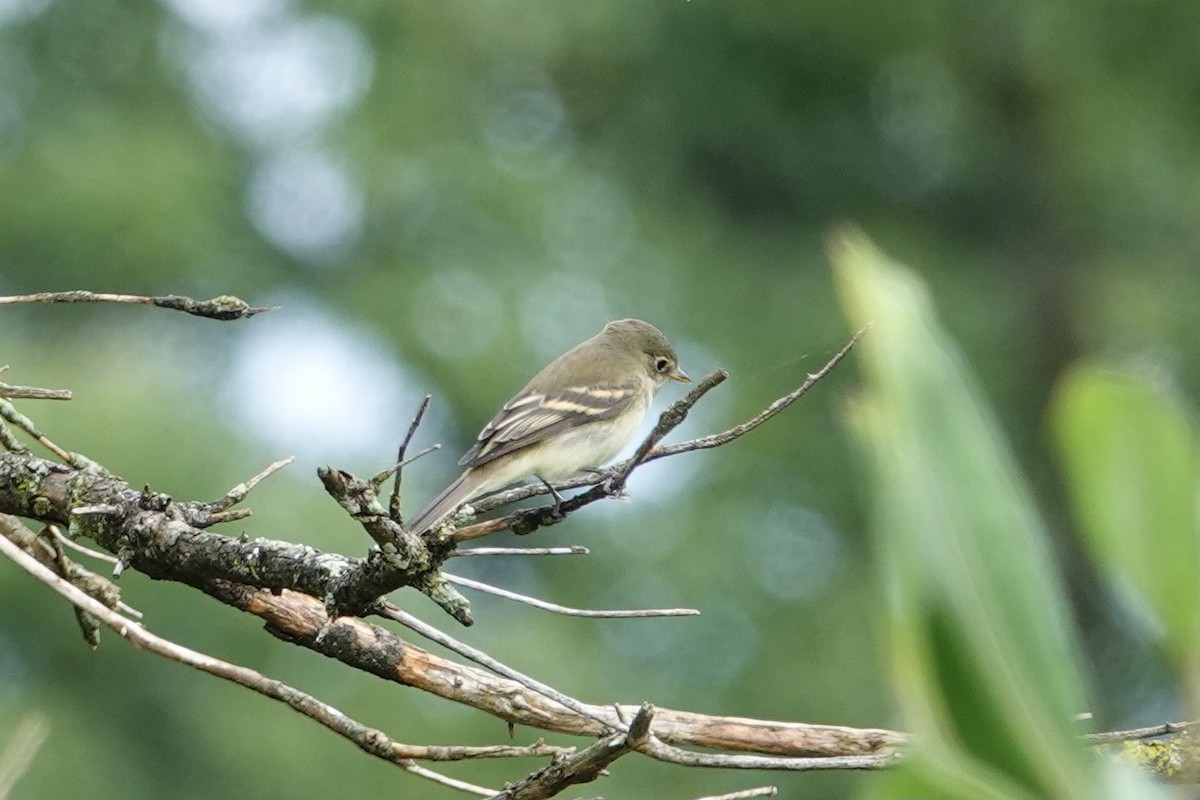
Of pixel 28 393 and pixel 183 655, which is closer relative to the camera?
pixel 183 655

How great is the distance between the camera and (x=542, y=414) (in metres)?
4.59

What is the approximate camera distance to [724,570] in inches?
496

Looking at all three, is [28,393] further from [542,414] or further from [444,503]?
[542,414]

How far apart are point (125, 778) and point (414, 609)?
2.76 m

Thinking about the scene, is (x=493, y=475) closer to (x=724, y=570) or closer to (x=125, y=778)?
(x=125, y=778)

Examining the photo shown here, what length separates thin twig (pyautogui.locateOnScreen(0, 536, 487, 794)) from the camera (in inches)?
64.3

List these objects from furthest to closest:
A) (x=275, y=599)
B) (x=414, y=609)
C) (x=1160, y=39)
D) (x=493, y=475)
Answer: (x=1160, y=39) < (x=414, y=609) < (x=493, y=475) < (x=275, y=599)

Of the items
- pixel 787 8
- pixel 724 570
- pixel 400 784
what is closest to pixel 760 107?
pixel 787 8

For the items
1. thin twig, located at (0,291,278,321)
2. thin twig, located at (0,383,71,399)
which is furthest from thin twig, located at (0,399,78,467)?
thin twig, located at (0,291,278,321)

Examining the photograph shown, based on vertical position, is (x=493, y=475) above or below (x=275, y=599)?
above

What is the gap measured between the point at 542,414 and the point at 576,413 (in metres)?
0.19

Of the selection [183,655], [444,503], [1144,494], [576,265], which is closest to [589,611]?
[183,655]

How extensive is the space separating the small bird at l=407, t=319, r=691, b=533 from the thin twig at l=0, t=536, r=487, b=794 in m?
2.19

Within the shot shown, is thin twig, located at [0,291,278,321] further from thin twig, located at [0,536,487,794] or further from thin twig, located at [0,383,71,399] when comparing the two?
thin twig, located at [0,536,487,794]
